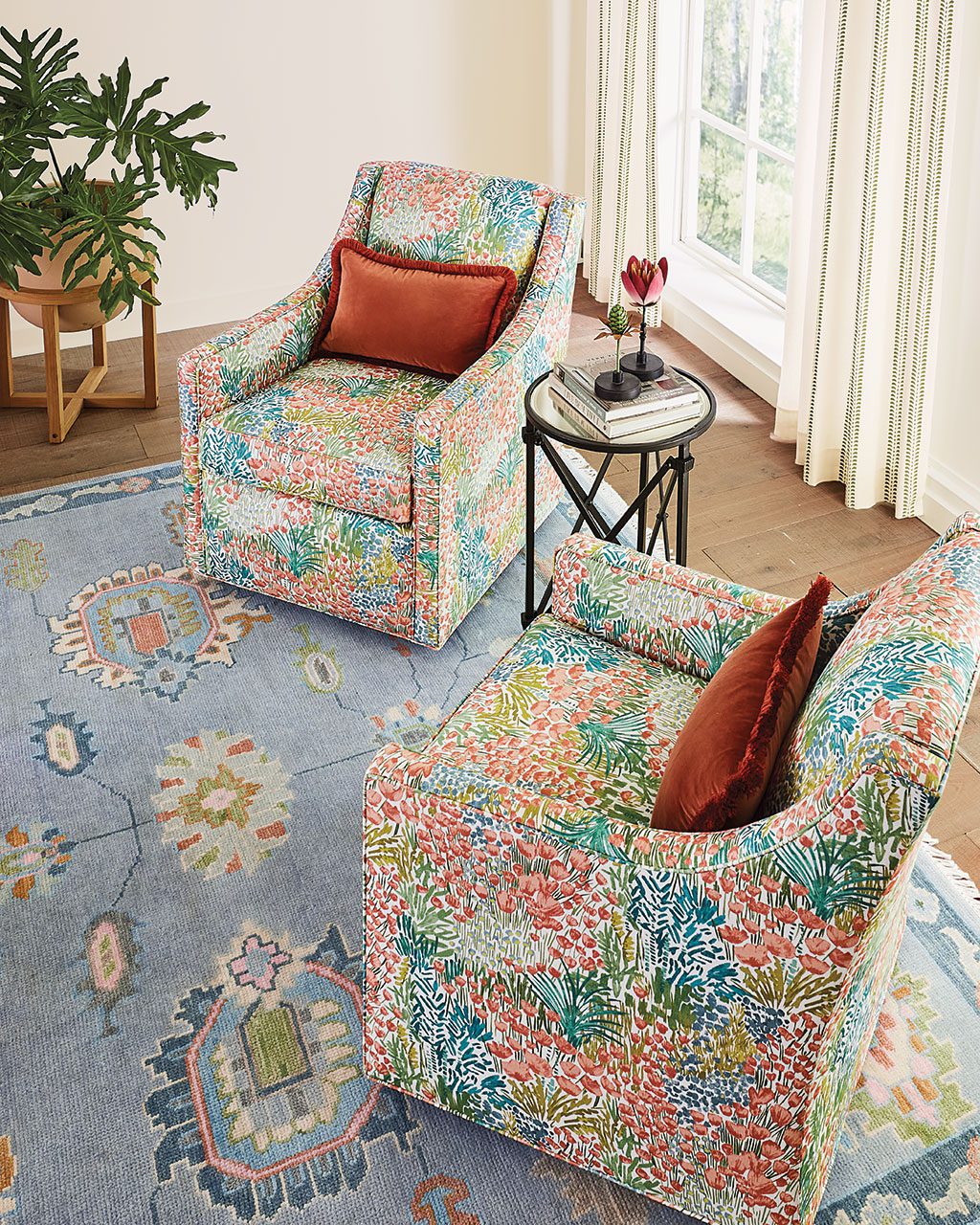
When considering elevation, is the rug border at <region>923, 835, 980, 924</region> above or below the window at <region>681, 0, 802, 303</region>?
below

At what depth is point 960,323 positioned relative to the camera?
310 cm

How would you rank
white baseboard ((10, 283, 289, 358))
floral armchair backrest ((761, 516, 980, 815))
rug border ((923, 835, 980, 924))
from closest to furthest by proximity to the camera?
floral armchair backrest ((761, 516, 980, 815)) < rug border ((923, 835, 980, 924)) < white baseboard ((10, 283, 289, 358))

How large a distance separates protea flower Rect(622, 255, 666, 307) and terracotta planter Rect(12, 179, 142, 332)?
5.13ft

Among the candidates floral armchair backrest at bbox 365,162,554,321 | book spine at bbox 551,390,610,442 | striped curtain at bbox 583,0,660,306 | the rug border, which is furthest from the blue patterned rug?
striped curtain at bbox 583,0,660,306

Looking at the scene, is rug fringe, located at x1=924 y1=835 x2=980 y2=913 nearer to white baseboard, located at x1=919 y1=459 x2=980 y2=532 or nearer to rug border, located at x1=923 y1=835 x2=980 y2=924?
rug border, located at x1=923 y1=835 x2=980 y2=924

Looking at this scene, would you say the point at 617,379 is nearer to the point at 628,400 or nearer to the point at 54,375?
the point at 628,400

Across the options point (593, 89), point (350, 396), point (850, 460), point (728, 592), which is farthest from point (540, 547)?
point (593, 89)

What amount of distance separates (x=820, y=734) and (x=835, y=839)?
16 cm

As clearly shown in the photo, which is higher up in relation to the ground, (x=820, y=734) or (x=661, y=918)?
(x=820, y=734)

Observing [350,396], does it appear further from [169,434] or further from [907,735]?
[907,735]

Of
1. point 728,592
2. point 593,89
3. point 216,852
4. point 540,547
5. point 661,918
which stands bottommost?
point 216,852

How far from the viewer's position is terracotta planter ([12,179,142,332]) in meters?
3.54

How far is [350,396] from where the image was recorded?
301cm

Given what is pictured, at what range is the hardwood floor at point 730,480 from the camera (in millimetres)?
3129
